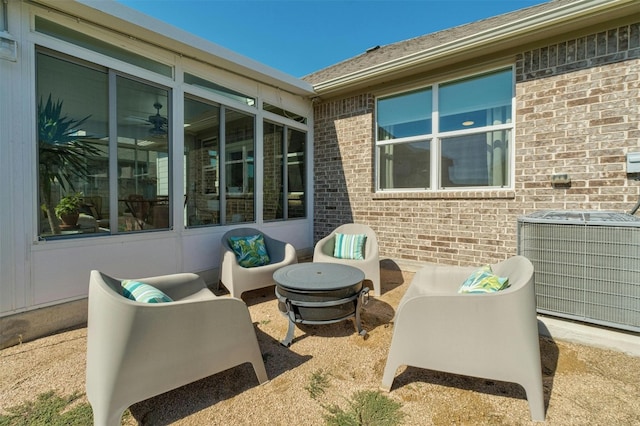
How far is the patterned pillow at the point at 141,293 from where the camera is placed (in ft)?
6.59

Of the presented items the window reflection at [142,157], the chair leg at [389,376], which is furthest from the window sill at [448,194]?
the window reflection at [142,157]

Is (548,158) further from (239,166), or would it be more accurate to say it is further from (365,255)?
(239,166)

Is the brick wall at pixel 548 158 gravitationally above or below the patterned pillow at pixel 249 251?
above

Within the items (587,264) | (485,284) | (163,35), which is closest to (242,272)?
(485,284)

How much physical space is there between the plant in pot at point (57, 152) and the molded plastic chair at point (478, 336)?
3.56 meters

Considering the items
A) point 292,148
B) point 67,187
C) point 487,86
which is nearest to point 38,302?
point 67,187

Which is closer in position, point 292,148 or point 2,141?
point 2,141

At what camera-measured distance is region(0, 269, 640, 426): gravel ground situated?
1868 mm

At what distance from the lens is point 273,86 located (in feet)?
17.9

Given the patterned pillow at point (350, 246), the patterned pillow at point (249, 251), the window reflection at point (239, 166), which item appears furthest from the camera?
the window reflection at point (239, 166)

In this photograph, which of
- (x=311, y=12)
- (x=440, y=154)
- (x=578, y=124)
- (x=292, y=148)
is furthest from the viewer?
(x=311, y=12)

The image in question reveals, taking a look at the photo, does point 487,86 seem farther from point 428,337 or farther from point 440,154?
point 428,337

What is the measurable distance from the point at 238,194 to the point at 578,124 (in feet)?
15.9

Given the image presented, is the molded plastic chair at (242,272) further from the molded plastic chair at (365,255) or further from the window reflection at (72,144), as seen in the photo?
the window reflection at (72,144)
